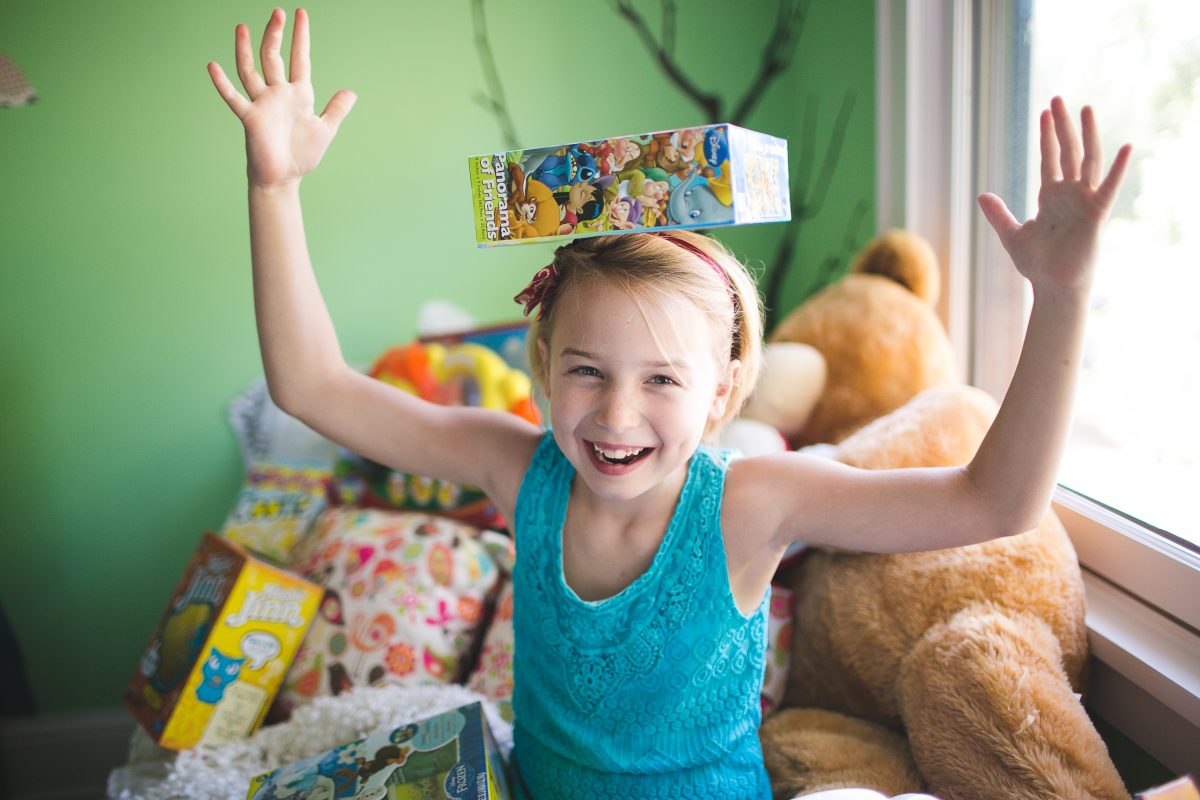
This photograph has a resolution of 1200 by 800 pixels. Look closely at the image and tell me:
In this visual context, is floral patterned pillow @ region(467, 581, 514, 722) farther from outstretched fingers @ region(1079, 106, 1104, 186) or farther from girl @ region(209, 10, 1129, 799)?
outstretched fingers @ region(1079, 106, 1104, 186)

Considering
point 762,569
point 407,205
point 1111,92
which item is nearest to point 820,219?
point 1111,92

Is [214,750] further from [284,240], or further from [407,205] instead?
[407,205]

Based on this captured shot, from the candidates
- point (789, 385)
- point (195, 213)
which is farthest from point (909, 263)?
point (195, 213)

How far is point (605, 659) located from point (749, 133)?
517 mm

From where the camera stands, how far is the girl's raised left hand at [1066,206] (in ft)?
2.00

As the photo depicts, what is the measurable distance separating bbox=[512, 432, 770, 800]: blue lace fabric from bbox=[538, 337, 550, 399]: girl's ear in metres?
0.18

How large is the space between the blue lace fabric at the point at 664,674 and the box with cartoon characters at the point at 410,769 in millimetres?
89

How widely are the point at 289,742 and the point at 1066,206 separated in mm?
1083

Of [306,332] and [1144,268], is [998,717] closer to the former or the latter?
[1144,268]

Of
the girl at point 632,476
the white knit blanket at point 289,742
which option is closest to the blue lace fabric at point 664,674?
the girl at point 632,476

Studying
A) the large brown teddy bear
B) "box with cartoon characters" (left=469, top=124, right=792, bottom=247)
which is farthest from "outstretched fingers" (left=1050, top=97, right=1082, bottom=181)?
the large brown teddy bear

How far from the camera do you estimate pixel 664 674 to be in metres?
0.84

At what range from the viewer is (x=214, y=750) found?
1.16 meters

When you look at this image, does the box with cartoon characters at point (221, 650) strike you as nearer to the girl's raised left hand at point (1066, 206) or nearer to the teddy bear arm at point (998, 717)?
the teddy bear arm at point (998, 717)
